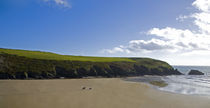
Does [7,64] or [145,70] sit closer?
[7,64]

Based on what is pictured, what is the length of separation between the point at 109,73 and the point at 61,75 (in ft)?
56.4

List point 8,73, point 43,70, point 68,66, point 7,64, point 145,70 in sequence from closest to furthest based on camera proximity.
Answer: point 8,73
point 7,64
point 43,70
point 68,66
point 145,70

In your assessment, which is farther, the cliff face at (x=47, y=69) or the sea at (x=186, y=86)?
the cliff face at (x=47, y=69)

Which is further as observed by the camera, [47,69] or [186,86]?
[47,69]

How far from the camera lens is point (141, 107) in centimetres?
1313

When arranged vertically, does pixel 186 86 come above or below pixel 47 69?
below

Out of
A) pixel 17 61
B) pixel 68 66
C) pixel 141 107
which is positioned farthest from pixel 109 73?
pixel 141 107

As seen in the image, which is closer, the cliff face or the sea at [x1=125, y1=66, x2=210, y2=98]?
the sea at [x1=125, y1=66, x2=210, y2=98]

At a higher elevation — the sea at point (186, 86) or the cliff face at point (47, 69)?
the cliff face at point (47, 69)

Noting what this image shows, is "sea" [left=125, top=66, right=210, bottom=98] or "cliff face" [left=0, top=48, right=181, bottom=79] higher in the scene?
"cliff face" [left=0, top=48, right=181, bottom=79]

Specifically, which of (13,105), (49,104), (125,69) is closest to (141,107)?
(49,104)

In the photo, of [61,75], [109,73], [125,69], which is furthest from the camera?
[125,69]

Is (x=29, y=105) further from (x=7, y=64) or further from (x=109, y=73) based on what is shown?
A: (x=109, y=73)

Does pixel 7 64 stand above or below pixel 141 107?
above
